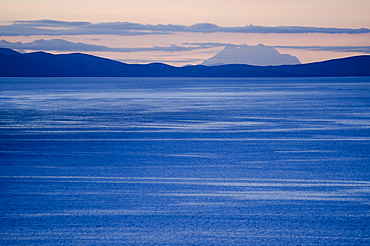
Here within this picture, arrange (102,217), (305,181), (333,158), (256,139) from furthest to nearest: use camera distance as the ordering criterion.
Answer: (256,139) → (333,158) → (305,181) → (102,217)

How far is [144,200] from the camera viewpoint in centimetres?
1043

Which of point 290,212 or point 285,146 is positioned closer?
point 290,212

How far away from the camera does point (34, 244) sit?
7.96 m

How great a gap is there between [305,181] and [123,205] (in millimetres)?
4577

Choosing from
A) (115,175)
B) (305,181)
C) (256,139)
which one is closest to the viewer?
(305,181)

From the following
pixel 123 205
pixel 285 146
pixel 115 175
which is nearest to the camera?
pixel 123 205

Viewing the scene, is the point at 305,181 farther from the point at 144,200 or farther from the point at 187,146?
the point at 187,146

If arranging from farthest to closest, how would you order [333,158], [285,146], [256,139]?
[256,139] → [285,146] → [333,158]

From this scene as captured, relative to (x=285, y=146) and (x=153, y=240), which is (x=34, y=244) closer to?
(x=153, y=240)

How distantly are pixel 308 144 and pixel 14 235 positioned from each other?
1282 centimetres

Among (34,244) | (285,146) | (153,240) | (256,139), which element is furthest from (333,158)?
(34,244)

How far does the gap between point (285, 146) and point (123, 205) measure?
971 centimetres

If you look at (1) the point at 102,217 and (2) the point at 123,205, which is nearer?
(1) the point at 102,217

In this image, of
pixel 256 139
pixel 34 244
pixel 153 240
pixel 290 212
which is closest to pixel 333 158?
pixel 256 139
